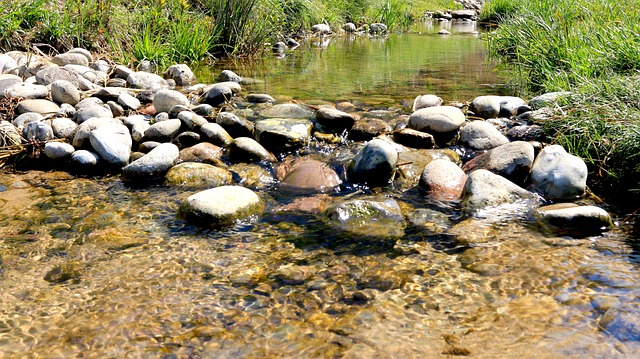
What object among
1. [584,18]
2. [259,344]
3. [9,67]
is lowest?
[259,344]

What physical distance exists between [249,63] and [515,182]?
6218 mm

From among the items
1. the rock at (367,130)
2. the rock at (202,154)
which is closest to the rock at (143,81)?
the rock at (202,154)

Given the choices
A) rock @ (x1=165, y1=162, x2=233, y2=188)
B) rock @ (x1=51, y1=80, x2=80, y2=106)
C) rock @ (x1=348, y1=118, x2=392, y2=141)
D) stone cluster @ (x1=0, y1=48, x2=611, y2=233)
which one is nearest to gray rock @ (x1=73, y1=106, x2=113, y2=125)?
stone cluster @ (x1=0, y1=48, x2=611, y2=233)

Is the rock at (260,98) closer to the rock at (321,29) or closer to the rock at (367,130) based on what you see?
the rock at (367,130)

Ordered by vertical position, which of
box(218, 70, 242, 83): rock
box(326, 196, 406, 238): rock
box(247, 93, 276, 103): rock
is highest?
box(218, 70, 242, 83): rock

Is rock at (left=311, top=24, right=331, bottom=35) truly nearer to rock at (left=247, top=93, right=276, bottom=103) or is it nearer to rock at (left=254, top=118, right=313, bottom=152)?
rock at (left=247, top=93, right=276, bottom=103)

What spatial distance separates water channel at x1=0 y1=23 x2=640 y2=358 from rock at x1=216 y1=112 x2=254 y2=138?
A: 45.8 inches

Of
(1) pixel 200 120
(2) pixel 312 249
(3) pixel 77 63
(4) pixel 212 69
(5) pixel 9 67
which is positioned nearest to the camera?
(2) pixel 312 249

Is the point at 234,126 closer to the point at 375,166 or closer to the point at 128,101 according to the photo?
the point at 128,101

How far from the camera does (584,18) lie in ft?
22.8

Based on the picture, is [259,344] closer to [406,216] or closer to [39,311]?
[39,311]

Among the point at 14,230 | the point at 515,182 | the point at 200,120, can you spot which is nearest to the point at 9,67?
the point at 200,120

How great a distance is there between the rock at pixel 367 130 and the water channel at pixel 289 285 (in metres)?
1.05

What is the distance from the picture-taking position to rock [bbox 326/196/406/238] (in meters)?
3.18
